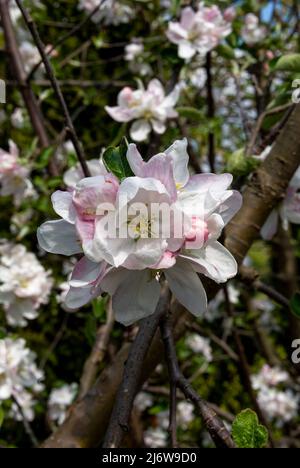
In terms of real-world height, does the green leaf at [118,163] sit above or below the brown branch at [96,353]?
above

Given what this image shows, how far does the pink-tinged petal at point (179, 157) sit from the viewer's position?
2.11 feet

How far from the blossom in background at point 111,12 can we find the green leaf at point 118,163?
2112 millimetres

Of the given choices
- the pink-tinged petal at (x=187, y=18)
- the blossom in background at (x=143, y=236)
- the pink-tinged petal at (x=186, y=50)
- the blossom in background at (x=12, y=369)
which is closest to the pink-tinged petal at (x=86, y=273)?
the blossom in background at (x=143, y=236)

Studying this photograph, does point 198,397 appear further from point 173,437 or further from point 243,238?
point 243,238

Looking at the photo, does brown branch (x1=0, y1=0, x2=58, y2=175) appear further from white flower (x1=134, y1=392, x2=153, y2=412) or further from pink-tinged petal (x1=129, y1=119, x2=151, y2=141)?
white flower (x1=134, y1=392, x2=153, y2=412)

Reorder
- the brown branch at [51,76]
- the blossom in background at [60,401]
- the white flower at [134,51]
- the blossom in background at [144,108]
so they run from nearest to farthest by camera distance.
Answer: the brown branch at [51,76]
the blossom in background at [144,108]
the white flower at [134,51]
the blossom in background at [60,401]

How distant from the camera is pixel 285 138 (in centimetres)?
101

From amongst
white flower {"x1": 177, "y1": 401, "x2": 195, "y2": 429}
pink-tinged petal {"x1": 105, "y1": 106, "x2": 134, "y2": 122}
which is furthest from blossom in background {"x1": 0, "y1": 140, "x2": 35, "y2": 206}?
white flower {"x1": 177, "y1": 401, "x2": 195, "y2": 429}

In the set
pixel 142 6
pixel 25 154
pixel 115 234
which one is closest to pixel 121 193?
pixel 115 234

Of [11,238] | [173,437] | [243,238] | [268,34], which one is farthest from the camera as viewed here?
[11,238]

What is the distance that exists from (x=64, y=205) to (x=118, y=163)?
8 cm

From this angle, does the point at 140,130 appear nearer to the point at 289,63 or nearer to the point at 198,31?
the point at 198,31

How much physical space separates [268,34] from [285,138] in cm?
143

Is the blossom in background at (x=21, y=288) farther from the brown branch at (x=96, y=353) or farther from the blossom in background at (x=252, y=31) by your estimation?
the blossom in background at (x=252, y=31)
